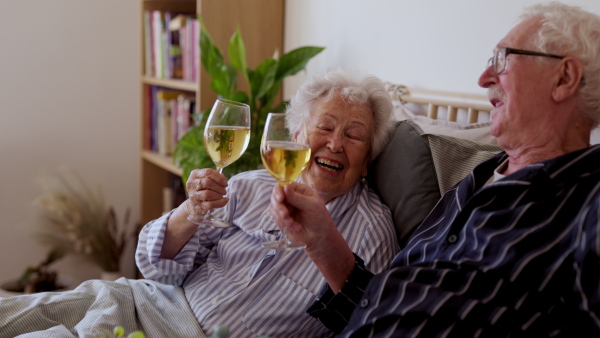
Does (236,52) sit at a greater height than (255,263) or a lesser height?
greater

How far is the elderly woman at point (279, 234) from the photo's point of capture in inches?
63.1

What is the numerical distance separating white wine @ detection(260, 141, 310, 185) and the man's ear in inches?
20.0

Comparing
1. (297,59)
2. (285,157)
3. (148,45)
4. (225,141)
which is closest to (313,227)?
(285,157)

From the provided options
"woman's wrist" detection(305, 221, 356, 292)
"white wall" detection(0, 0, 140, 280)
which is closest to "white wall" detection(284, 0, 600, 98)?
"woman's wrist" detection(305, 221, 356, 292)

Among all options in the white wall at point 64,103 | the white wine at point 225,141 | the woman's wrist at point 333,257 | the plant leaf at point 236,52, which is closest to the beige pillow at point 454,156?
the woman's wrist at point 333,257

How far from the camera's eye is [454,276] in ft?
3.96

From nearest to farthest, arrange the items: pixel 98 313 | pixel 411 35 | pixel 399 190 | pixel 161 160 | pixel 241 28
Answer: pixel 98 313 → pixel 399 190 → pixel 411 35 → pixel 241 28 → pixel 161 160

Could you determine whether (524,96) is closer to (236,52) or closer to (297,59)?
(297,59)

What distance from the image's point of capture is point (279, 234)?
1.70 m

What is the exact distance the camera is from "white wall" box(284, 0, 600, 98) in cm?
194

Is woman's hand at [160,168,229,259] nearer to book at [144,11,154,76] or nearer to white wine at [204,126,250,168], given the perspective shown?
white wine at [204,126,250,168]

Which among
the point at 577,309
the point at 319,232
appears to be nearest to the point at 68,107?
the point at 319,232

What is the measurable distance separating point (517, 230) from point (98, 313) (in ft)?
3.28

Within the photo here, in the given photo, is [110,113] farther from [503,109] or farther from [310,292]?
[503,109]
